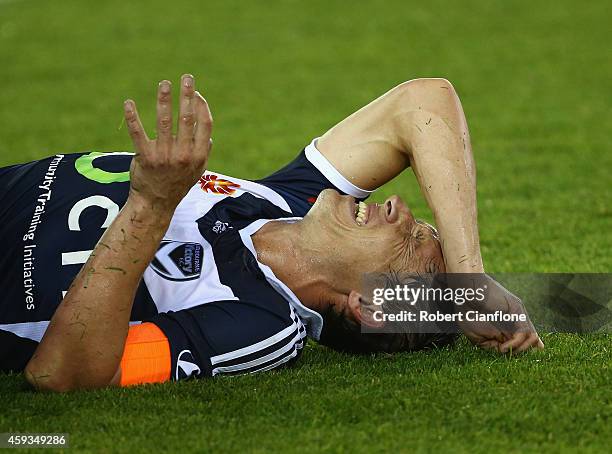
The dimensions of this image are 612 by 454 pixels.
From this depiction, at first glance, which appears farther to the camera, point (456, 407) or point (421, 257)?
point (421, 257)

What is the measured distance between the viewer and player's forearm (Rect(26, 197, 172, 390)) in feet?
11.6

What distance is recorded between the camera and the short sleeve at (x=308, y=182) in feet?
14.8

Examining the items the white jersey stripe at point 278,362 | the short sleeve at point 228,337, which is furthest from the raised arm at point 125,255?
the white jersey stripe at point 278,362

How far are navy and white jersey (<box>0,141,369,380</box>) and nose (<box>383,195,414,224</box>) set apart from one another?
0.37m

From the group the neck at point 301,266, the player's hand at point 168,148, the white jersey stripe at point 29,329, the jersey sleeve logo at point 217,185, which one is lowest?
the white jersey stripe at point 29,329

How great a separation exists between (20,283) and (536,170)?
481cm

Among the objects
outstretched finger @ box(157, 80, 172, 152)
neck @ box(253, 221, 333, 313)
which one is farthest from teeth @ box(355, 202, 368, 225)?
outstretched finger @ box(157, 80, 172, 152)

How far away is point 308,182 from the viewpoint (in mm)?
4582

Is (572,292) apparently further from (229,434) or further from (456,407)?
(229,434)

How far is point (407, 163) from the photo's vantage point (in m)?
4.47

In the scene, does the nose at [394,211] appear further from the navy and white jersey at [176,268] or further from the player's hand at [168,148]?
the player's hand at [168,148]

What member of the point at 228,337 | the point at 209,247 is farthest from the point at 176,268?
the point at 228,337

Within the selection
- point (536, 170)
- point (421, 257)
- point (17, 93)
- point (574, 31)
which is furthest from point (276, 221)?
point (574, 31)

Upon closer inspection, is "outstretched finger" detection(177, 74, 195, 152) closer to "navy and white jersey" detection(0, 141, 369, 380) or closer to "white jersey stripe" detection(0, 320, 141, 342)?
"navy and white jersey" detection(0, 141, 369, 380)
